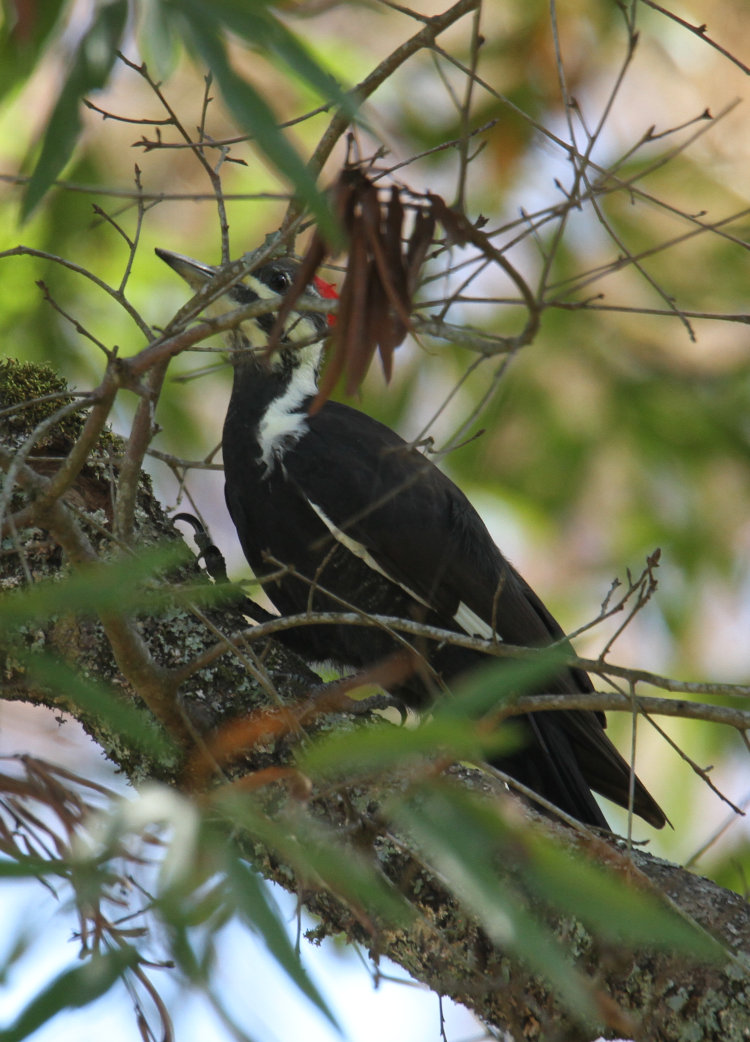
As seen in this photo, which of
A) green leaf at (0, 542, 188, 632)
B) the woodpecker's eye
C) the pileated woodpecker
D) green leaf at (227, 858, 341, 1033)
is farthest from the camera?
the woodpecker's eye

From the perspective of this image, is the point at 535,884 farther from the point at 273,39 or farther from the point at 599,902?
the point at 273,39

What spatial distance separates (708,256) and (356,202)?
2.77m

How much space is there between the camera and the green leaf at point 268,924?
844mm

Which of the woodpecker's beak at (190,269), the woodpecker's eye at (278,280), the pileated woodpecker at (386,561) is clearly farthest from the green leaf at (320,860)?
the woodpecker's eye at (278,280)

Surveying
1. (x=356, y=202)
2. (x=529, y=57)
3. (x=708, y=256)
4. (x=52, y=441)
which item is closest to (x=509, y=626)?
(x=52, y=441)

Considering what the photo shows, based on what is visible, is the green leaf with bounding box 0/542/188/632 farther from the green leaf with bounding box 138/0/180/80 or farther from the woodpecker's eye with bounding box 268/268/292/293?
the woodpecker's eye with bounding box 268/268/292/293

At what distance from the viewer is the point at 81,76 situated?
1.00 metres

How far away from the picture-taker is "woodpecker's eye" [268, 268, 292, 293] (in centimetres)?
277

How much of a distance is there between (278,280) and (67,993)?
6.93ft

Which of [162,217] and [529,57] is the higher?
[529,57]

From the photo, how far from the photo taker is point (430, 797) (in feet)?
3.20

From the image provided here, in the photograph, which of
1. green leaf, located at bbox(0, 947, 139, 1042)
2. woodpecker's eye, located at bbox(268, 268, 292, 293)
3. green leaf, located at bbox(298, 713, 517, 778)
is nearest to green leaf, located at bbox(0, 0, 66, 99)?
green leaf, located at bbox(298, 713, 517, 778)

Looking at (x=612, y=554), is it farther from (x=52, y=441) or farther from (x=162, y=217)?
(x=52, y=441)

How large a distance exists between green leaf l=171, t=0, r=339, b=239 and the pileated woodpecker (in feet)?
4.39
